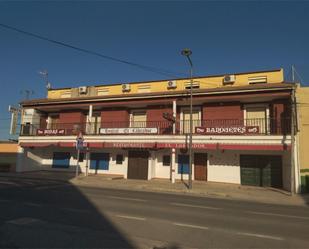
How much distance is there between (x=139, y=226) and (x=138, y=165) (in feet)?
57.4

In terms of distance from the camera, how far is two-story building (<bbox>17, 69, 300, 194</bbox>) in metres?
21.5

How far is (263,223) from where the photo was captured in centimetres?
942

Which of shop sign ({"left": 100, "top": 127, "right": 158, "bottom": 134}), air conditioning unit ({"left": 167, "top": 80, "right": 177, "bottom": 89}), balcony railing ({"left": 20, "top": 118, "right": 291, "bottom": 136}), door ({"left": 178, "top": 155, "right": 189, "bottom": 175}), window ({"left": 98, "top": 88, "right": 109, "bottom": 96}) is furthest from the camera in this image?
window ({"left": 98, "top": 88, "right": 109, "bottom": 96})

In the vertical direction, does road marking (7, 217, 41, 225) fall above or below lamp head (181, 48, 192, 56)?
below

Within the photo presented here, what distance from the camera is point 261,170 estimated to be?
885 inches

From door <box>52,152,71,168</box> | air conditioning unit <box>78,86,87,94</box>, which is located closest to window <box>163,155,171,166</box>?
door <box>52,152,71,168</box>

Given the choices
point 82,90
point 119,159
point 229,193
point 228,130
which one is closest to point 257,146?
point 228,130

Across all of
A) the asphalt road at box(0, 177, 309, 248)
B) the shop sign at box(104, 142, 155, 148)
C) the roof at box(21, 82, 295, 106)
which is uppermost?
the roof at box(21, 82, 295, 106)

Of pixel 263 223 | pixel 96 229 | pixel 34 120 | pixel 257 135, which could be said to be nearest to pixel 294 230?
pixel 263 223

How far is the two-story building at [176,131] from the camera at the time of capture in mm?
21516

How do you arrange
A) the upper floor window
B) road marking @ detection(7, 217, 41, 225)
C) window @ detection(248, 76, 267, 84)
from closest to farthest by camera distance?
1. road marking @ detection(7, 217, 41, 225)
2. window @ detection(248, 76, 267, 84)
3. the upper floor window

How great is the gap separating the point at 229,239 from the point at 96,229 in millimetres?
3343

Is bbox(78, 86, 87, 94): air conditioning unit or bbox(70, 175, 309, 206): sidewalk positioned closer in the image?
bbox(70, 175, 309, 206): sidewalk

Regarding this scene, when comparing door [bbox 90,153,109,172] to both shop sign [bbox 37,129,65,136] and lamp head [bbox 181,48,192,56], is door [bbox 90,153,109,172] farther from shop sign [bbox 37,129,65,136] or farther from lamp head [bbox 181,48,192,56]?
lamp head [bbox 181,48,192,56]
